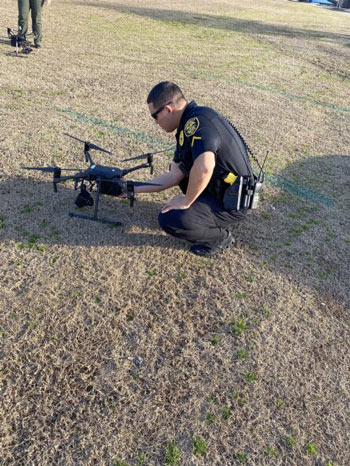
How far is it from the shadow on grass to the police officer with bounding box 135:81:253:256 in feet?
39.1

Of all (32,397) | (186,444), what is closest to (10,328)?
(32,397)

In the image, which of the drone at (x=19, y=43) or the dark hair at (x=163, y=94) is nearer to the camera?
the dark hair at (x=163, y=94)

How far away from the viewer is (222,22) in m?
14.6

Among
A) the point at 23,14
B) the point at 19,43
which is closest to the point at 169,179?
the point at 19,43

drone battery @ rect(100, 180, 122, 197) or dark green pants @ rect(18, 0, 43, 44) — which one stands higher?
dark green pants @ rect(18, 0, 43, 44)

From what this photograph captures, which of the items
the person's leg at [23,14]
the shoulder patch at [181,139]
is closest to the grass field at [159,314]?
the shoulder patch at [181,139]

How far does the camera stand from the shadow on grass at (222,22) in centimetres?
1372

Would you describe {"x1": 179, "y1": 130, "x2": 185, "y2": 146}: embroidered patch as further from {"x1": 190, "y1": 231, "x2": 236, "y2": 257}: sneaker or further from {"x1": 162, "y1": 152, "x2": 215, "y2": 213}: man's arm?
{"x1": 190, "y1": 231, "x2": 236, "y2": 257}: sneaker

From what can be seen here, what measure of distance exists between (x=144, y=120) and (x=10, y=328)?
390cm

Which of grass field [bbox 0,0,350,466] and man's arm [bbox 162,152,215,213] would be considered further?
man's arm [bbox 162,152,215,213]

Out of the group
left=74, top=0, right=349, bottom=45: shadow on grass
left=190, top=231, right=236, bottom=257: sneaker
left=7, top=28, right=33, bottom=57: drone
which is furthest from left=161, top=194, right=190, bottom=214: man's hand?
left=74, top=0, right=349, bottom=45: shadow on grass

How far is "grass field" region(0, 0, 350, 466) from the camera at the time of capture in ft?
6.80

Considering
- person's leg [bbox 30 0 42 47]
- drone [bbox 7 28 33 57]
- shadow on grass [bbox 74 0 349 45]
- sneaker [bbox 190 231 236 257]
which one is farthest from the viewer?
shadow on grass [bbox 74 0 349 45]

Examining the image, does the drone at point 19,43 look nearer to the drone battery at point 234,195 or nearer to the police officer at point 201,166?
the police officer at point 201,166
